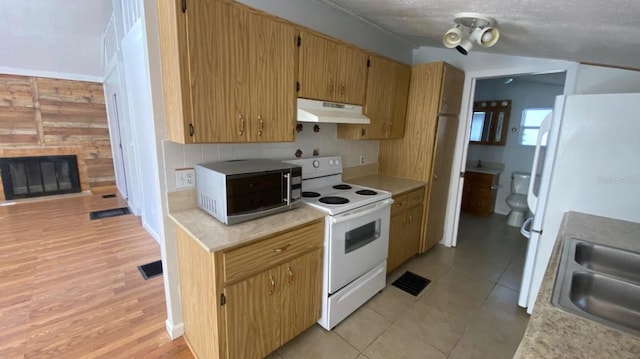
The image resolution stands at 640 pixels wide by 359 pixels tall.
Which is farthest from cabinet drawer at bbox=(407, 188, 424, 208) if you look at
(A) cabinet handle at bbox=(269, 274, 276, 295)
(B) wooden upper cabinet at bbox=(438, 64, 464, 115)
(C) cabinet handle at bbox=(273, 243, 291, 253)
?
(A) cabinet handle at bbox=(269, 274, 276, 295)

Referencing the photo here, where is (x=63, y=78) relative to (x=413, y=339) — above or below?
above

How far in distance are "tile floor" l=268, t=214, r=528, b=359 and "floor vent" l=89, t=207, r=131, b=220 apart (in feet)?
12.5

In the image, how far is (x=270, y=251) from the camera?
151cm

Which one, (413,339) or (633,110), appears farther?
(413,339)

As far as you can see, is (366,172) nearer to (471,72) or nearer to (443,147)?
(443,147)

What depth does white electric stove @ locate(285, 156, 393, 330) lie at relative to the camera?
1869mm

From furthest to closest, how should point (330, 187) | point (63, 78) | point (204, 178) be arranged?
point (63, 78), point (330, 187), point (204, 178)

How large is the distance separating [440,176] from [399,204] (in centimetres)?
86

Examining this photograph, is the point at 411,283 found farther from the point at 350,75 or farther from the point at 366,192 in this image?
the point at 350,75

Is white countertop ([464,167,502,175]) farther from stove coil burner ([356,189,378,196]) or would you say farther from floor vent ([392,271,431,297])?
stove coil burner ([356,189,378,196])

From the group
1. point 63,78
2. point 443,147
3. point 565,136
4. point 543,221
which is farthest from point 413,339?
point 63,78

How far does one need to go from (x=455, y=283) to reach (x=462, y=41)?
85.1 inches

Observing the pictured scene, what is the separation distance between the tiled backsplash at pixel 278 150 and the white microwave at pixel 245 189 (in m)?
0.10

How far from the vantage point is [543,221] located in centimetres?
198
